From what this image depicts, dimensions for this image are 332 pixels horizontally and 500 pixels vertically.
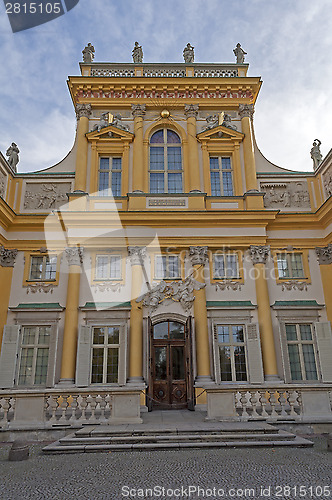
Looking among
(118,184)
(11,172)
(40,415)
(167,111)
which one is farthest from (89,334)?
(167,111)

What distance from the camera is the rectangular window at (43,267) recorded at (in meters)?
16.0

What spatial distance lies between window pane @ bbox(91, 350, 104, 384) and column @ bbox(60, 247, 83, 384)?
2.34ft

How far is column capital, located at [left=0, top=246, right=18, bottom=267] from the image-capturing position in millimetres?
15752

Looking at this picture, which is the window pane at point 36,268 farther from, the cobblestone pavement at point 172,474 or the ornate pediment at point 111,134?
the cobblestone pavement at point 172,474

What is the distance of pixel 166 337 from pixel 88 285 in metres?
3.74

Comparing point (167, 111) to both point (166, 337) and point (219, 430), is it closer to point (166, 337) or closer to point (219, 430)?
point (166, 337)

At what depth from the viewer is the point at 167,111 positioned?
18141 millimetres

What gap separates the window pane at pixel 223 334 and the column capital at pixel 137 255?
13.3 feet

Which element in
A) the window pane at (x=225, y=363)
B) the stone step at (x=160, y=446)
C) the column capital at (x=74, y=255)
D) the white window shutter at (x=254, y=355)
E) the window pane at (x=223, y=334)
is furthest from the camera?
the column capital at (x=74, y=255)

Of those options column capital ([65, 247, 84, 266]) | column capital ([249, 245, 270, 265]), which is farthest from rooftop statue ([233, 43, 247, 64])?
column capital ([65, 247, 84, 266])

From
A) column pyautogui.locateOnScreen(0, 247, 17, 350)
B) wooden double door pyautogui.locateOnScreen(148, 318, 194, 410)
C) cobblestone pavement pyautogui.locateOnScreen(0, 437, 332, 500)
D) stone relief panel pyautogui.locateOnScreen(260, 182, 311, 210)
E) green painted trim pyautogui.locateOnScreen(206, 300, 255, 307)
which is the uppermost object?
stone relief panel pyautogui.locateOnScreen(260, 182, 311, 210)

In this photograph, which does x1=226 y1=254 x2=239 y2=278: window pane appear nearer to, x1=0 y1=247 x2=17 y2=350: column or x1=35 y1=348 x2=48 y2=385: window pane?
x1=35 y1=348 x2=48 y2=385: window pane

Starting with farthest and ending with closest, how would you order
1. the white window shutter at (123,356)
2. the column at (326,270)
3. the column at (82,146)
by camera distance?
the column at (82,146)
the column at (326,270)
the white window shutter at (123,356)

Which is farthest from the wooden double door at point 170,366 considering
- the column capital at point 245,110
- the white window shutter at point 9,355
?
the column capital at point 245,110
